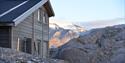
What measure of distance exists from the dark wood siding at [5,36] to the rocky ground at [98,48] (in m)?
6.82

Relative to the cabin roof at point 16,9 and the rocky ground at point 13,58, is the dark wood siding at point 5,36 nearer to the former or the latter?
the cabin roof at point 16,9

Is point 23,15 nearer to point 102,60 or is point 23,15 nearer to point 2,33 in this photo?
point 2,33

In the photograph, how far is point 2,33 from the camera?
19781mm

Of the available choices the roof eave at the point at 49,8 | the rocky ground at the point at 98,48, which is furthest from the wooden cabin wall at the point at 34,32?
the rocky ground at the point at 98,48

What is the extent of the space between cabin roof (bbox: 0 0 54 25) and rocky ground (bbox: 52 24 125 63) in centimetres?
483

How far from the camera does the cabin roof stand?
63.1 feet

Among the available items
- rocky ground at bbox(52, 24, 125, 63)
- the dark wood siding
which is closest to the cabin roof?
the dark wood siding

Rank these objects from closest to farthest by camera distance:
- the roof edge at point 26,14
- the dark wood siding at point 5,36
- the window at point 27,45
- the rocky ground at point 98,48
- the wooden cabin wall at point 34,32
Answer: the roof edge at point 26,14
the dark wood siding at point 5,36
the wooden cabin wall at point 34,32
the window at point 27,45
the rocky ground at point 98,48

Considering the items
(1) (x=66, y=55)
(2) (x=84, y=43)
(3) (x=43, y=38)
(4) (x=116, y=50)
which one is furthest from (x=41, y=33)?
(4) (x=116, y=50)

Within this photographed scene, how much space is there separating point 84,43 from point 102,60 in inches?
117

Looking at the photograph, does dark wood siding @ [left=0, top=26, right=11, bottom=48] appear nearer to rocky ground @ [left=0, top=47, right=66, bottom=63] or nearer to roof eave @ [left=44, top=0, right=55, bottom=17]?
rocky ground @ [left=0, top=47, right=66, bottom=63]

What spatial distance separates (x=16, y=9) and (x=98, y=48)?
8.81 m

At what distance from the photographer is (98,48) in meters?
26.6

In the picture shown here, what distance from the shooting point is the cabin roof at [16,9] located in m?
19.2
